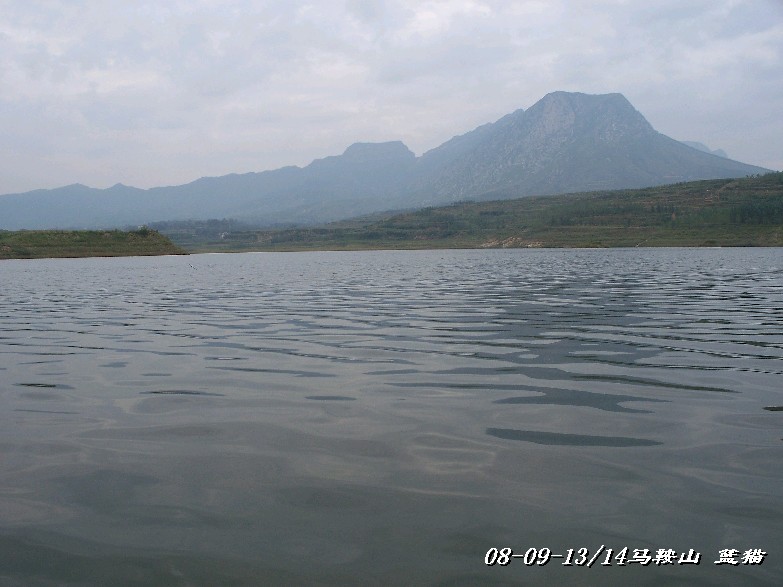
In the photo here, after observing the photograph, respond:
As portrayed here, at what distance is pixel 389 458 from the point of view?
1027 centimetres

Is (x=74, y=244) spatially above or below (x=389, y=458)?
above

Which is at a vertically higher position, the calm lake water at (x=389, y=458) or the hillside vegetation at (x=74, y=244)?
the hillside vegetation at (x=74, y=244)

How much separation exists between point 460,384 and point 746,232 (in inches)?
8259

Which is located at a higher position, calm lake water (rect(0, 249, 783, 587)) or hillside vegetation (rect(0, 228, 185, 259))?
hillside vegetation (rect(0, 228, 185, 259))

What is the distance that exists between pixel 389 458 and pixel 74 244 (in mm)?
185275

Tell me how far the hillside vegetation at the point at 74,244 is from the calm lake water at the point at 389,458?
533 ft

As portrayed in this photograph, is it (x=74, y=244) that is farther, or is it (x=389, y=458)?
(x=74, y=244)

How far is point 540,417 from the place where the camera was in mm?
12469

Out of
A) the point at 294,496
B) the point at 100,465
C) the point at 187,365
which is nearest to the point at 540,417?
the point at 294,496

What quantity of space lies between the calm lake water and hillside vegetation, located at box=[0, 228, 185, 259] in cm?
16259

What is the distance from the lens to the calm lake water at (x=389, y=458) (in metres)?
7.00

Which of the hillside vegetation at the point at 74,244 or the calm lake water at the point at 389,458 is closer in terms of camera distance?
the calm lake water at the point at 389,458

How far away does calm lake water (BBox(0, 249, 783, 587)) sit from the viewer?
23.0 feet

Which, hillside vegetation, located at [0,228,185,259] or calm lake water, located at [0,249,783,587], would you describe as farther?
hillside vegetation, located at [0,228,185,259]
